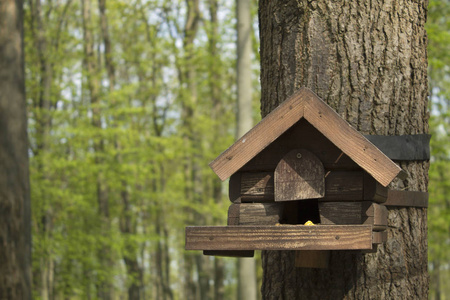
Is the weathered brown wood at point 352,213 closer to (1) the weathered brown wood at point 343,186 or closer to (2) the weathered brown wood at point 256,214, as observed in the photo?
(1) the weathered brown wood at point 343,186

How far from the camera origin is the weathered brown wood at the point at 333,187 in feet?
7.25

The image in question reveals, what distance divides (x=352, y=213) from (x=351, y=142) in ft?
0.99

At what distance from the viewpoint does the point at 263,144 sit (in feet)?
7.40

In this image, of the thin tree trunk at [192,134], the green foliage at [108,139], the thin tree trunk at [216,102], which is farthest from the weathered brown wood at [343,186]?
the thin tree trunk at [192,134]

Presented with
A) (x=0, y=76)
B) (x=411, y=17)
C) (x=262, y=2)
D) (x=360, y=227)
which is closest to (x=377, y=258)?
(x=360, y=227)

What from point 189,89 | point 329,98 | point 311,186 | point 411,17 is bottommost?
point 311,186

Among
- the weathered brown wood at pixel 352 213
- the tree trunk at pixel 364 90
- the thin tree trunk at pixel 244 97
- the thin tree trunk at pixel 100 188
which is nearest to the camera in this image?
the weathered brown wood at pixel 352 213

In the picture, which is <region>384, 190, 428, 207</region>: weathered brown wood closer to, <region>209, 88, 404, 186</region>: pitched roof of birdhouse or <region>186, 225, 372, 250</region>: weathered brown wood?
<region>209, 88, 404, 186</region>: pitched roof of birdhouse

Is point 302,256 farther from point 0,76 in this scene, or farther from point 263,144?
point 0,76

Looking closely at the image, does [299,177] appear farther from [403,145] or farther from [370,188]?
[403,145]

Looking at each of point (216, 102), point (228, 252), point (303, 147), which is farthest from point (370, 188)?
point (216, 102)

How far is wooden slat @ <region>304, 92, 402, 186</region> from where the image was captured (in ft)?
6.85

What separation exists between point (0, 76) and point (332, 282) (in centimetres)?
557

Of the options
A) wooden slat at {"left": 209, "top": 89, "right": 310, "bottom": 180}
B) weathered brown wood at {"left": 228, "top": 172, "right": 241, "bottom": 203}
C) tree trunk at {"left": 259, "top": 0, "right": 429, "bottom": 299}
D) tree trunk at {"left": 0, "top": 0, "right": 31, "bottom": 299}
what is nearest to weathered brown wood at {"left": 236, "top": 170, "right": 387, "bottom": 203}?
weathered brown wood at {"left": 228, "top": 172, "right": 241, "bottom": 203}
